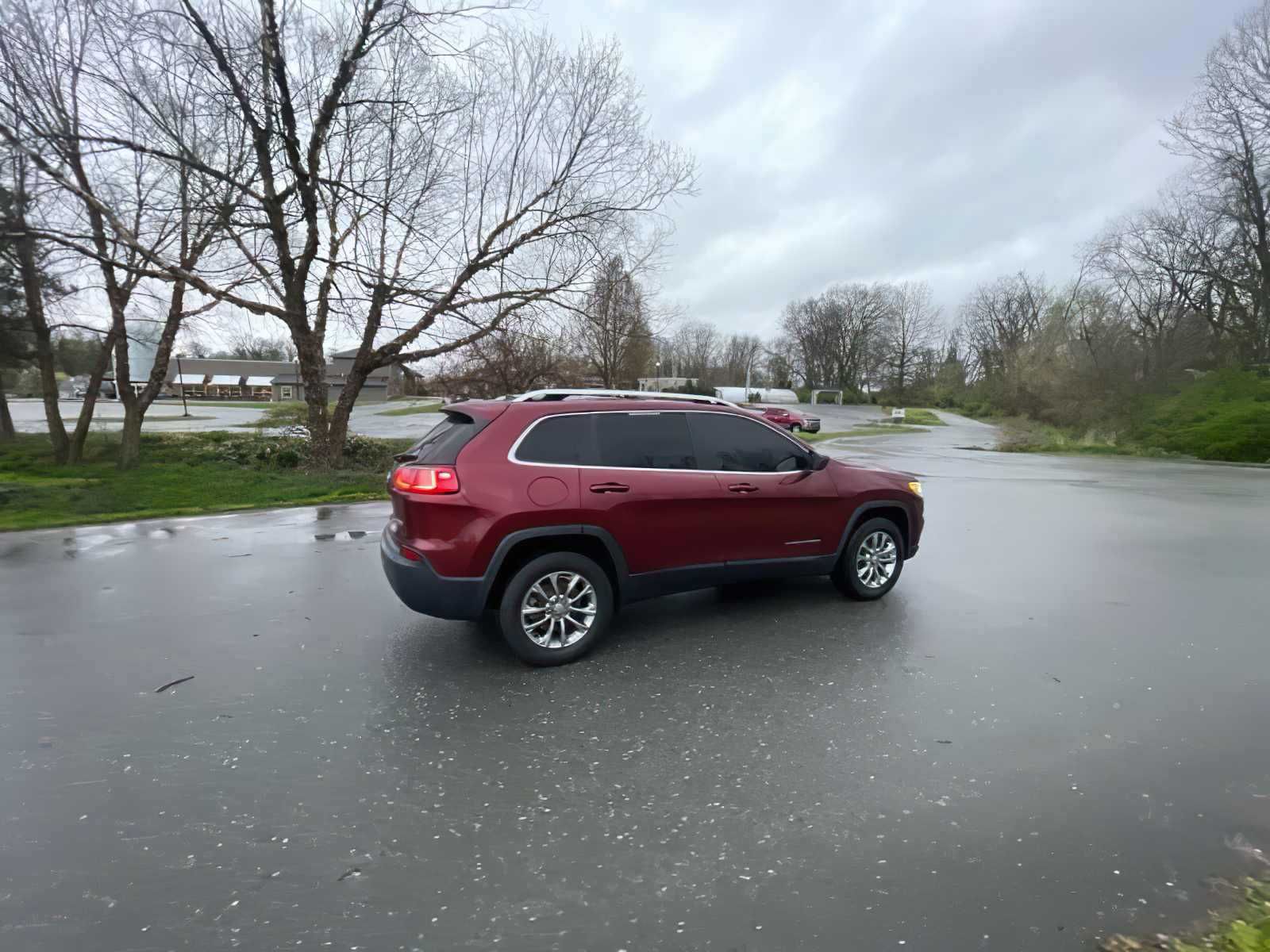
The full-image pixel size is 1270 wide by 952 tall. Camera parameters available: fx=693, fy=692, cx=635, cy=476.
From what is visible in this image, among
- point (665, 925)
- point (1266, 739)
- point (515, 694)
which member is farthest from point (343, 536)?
point (1266, 739)

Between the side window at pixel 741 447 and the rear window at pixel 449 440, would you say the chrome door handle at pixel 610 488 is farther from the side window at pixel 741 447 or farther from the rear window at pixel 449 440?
the rear window at pixel 449 440

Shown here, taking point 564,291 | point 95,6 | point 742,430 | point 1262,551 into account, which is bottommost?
point 1262,551

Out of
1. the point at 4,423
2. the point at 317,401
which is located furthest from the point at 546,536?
the point at 4,423

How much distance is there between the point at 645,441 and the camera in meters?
5.10

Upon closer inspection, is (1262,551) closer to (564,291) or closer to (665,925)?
(665,925)

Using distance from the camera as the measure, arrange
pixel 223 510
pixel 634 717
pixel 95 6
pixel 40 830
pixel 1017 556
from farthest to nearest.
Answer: pixel 95 6
pixel 223 510
pixel 1017 556
pixel 634 717
pixel 40 830

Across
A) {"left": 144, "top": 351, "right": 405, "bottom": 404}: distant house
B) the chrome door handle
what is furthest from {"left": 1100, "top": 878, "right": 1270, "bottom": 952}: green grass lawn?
{"left": 144, "top": 351, "right": 405, "bottom": 404}: distant house

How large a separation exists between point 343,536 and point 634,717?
631 centimetres

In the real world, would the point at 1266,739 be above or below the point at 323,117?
below

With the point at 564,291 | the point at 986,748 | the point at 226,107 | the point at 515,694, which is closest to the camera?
the point at 986,748

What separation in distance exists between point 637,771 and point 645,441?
8.02ft

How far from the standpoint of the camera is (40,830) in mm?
2781

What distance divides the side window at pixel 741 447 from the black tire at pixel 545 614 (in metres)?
1.24

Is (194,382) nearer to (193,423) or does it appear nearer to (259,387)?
(259,387)
